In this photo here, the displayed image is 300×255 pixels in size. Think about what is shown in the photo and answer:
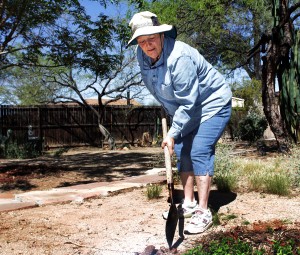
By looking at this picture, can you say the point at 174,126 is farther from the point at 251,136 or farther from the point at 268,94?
the point at 251,136

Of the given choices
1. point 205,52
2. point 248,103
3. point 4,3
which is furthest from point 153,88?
point 248,103

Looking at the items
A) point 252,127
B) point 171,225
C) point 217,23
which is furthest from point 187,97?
point 252,127

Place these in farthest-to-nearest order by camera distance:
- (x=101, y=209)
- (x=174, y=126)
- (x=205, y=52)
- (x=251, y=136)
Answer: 1. (x=251, y=136)
2. (x=205, y=52)
3. (x=101, y=209)
4. (x=174, y=126)

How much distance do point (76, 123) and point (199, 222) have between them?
17529 millimetres

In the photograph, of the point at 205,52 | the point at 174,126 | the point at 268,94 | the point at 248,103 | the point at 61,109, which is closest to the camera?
the point at 174,126

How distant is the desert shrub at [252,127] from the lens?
62.1ft

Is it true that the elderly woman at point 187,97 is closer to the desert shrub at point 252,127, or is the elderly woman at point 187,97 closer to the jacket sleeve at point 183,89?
the jacket sleeve at point 183,89

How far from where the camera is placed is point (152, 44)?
345 centimetres

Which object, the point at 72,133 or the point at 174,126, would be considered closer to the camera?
the point at 174,126

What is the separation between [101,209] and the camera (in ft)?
14.8

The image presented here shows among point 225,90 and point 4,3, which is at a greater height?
point 4,3

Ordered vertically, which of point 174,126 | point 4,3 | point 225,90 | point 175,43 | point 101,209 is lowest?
point 101,209

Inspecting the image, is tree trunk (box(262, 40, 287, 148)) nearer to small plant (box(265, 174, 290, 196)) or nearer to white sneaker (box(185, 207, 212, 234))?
small plant (box(265, 174, 290, 196))

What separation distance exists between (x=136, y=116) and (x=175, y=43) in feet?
61.4
